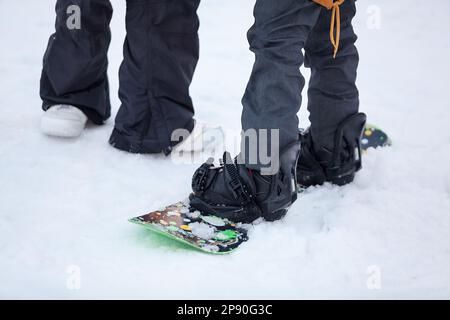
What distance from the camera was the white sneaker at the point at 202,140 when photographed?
82.8 inches

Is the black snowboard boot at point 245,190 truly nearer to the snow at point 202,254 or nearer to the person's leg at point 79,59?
the snow at point 202,254

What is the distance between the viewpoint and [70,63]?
84.7 inches

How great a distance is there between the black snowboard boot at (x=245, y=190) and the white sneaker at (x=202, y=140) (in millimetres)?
407

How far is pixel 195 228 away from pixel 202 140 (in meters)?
0.62

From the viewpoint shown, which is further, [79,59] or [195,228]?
[79,59]

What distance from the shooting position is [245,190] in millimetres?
1631

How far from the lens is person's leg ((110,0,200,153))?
1993mm

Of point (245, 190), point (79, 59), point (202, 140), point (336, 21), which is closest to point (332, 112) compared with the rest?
point (336, 21)

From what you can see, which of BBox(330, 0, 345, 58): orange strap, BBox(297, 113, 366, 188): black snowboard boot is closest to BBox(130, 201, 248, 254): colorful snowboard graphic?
BBox(297, 113, 366, 188): black snowboard boot

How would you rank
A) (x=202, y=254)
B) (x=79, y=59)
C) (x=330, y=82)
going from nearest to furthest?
(x=202, y=254), (x=330, y=82), (x=79, y=59)

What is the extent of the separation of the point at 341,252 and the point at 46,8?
324 cm

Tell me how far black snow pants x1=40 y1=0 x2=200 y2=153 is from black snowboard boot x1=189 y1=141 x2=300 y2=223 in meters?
0.44

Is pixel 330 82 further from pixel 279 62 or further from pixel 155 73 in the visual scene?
pixel 155 73

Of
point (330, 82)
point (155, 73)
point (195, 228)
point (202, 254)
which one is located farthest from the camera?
point (155, 73)
